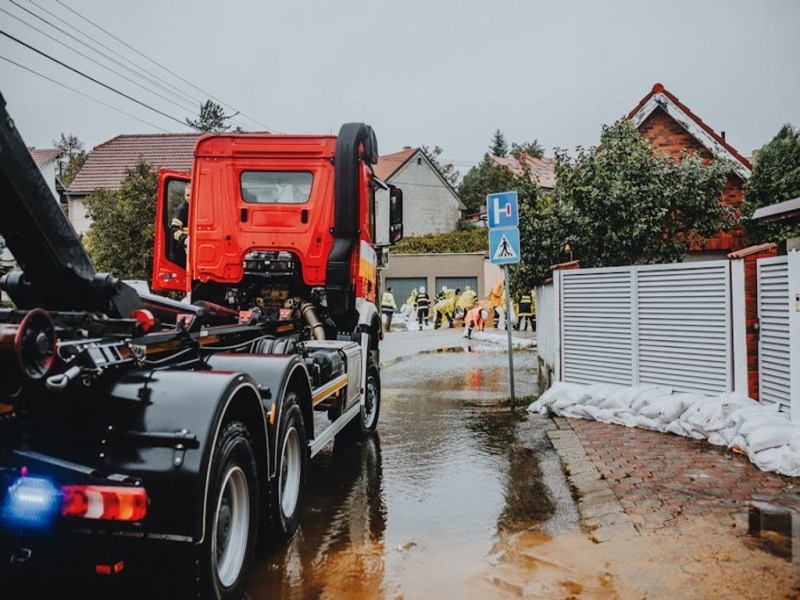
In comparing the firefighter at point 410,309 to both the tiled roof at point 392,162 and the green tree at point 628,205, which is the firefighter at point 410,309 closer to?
the green tree at point 628,205

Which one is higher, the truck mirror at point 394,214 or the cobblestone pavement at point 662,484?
the truck mirror at point 394,214

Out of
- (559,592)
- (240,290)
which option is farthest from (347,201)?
(559,592)

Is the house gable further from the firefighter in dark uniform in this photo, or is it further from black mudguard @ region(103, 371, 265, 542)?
black mudguard @ region(103, 371, 265, 542)

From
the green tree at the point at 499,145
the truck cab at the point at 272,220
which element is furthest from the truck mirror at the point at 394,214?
the green tree at the point at 499,145

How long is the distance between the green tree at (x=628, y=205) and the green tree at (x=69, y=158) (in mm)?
48196

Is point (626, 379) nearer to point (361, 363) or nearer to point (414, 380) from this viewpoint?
point (361, 363)

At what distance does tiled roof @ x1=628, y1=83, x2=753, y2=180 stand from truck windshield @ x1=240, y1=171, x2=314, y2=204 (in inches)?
416

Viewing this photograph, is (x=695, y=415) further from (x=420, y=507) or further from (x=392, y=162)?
(x=392, y=162)

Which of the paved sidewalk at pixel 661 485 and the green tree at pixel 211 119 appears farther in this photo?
the green tree at pixel 211 119

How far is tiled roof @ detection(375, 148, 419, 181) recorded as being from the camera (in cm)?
5379

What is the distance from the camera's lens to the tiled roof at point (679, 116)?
16.2 metres

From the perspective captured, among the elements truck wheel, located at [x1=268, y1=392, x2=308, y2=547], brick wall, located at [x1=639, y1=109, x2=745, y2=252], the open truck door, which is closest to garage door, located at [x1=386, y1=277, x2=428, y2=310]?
brick wall, located at [x1=639, y1=109, x2=745, y2=252]

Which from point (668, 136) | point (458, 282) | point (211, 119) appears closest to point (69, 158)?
point (211, 119)

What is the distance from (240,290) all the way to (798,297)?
534cm
